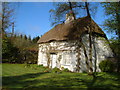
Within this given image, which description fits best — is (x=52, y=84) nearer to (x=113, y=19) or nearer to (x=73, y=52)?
(x=73, y=52)

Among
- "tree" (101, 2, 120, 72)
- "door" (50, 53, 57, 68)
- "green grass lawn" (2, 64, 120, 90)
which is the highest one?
"tree" (101, 2, 120, 72)

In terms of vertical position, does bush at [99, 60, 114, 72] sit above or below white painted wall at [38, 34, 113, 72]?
below

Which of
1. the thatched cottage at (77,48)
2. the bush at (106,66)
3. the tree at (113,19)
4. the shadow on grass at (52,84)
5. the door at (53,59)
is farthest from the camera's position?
the door at (53,59)

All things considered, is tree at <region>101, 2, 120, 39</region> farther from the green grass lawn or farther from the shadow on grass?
the shadow on grass

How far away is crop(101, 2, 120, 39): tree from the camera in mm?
10875

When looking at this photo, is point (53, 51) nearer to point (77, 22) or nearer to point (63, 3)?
point (77, 22)

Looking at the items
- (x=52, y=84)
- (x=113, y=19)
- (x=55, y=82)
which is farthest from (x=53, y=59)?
(x=113, y=19)

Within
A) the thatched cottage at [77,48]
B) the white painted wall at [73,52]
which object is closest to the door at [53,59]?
the thatched cottage at [77,48]

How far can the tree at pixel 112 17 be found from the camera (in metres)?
10.9

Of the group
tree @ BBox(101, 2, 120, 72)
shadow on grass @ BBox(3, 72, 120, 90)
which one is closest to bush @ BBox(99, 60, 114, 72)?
tree @ BBox(101, 2, 120, 72)

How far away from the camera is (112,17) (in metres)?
11.5

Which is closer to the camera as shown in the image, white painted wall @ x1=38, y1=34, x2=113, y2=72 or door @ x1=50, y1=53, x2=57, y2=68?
white painted wall @ x1=38, y1=34, x2=113, y2=72

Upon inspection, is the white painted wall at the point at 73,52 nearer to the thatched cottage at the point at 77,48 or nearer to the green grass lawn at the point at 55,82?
the thatched cottage at the point at 77,48

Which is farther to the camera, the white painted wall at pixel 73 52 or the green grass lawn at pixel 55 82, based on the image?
the white painted wall at pixel 73 52
